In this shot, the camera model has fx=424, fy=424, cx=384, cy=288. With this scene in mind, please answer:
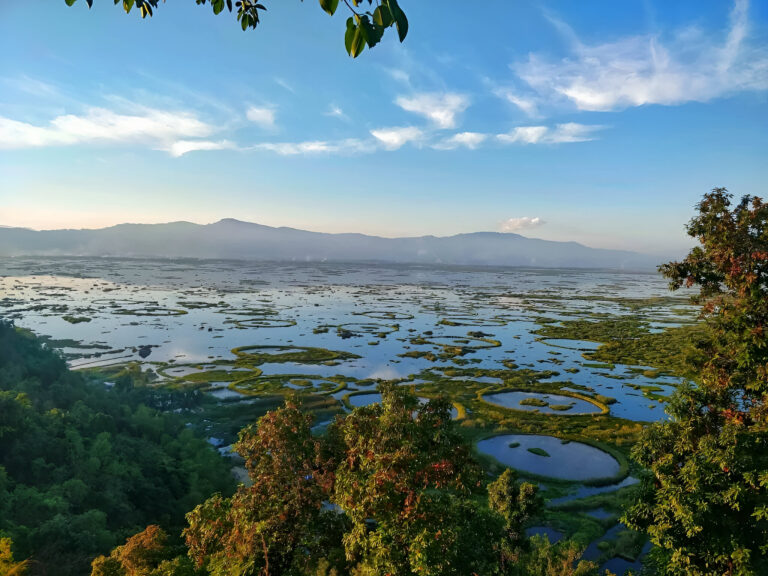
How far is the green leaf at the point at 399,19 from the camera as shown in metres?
4.50

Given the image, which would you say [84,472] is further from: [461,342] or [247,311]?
[247,311]

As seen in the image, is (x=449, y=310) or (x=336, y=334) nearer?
(x=336, y=334)

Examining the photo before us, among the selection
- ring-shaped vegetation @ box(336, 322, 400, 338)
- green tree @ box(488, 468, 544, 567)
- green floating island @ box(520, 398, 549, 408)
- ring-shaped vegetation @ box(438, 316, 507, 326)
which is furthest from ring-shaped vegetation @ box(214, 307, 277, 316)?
green tree @ box(488, 468, 544, 567)

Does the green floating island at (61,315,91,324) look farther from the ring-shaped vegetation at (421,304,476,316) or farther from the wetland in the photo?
the ring-shaped vegetation at (421,304,476,316)

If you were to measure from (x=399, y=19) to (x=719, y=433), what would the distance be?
23107 mm

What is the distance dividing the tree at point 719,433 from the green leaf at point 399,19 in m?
20.0

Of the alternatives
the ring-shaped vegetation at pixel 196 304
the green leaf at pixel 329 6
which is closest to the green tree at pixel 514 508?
the green leaf at pixel 329 6

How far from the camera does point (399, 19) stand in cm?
457

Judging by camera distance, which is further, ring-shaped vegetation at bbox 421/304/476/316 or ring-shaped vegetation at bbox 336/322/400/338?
ring-shaped vegetation at bbox 421/304/476/316

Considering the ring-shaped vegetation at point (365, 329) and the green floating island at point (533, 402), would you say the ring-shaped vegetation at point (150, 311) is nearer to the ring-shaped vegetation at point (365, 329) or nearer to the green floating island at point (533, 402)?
the ring-shaped vegetation at point (365, 329)

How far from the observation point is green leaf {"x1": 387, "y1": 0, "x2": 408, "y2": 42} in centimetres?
450

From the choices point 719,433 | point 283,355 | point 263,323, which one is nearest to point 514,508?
point 719,433

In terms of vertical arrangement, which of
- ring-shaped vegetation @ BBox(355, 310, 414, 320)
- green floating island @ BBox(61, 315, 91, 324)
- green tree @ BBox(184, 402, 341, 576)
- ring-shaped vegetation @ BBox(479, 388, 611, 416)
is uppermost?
green tree @ BBox(184, 402, 341, 576)

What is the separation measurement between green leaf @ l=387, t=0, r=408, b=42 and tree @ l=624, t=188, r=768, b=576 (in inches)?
787
